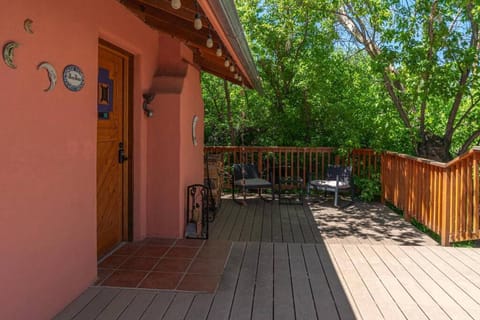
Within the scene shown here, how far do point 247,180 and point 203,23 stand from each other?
3971mm

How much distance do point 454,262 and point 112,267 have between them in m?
3.10

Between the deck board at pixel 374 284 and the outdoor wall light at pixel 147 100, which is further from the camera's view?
the outdoor wall light at pixel 147 100

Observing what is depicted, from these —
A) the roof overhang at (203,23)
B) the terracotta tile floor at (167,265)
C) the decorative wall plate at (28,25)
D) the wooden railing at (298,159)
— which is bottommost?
→ the terracotta tile floor at (167,265)

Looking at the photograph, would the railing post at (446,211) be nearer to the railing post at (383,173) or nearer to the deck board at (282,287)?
the deck board at (282,287)

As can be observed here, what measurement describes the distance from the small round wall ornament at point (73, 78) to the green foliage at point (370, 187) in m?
5.69

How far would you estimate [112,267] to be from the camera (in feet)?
11.2

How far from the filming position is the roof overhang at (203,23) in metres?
2.40

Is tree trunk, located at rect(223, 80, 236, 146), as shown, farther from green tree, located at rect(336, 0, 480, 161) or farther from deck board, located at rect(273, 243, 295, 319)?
deck board, located at rect(273, 243, 295, 319)

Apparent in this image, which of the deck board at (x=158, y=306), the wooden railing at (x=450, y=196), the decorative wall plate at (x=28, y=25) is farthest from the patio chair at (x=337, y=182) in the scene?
the decorative wall plate at (x=28, y=25)

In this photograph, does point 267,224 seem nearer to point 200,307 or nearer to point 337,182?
point 337,182

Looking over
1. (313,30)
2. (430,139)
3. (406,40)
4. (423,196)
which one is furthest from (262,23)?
(423,196)

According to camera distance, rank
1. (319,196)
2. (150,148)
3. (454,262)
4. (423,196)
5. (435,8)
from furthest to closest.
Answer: (319,196), (435,8), (423,196), (150,148), (454,262)

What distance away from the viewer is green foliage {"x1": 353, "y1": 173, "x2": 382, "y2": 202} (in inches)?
285

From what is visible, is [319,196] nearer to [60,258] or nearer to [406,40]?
[406,40]
